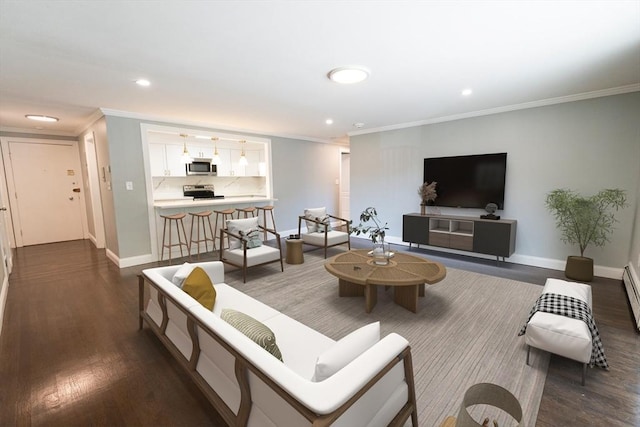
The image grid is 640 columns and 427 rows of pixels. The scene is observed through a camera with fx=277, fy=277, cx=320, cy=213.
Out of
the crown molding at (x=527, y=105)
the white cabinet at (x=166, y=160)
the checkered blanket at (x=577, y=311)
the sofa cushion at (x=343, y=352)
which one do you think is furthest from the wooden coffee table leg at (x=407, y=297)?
the white cabinet at (x=166, y=160)

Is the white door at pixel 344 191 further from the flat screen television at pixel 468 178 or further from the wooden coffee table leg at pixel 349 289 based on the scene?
the wooden coffee table leg at pixel 349 289

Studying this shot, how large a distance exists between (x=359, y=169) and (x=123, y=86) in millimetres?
4636

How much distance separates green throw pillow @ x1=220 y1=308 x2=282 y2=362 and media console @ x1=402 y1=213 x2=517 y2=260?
13.4 ft

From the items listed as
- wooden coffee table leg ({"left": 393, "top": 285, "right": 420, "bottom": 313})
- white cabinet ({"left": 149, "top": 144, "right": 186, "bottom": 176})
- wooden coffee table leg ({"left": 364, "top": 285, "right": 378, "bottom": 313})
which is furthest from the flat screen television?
white cabinet ({"left": 149, "top": 144, "right": 186, "bottom": 176})

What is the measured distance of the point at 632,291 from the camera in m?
3.02

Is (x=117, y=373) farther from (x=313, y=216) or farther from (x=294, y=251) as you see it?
(x=313, y=216)

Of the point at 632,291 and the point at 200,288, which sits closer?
the point at 200,288

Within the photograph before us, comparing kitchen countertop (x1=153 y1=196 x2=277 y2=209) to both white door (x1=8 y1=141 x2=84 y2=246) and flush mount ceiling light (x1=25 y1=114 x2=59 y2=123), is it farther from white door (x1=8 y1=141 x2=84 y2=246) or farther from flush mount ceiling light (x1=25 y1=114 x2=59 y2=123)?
white door (x1=8 y1=141 x2=84 y2=246)

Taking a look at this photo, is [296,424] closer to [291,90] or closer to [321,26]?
[321,26]

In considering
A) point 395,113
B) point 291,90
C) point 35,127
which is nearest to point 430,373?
point 291,90

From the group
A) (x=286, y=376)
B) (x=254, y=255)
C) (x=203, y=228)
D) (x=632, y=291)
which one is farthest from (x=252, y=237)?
(x=632, y=291)

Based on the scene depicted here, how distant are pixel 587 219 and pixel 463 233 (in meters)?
1.56

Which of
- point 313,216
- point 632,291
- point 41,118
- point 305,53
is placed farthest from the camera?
point 313,216

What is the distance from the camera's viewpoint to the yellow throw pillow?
2.07 meters
